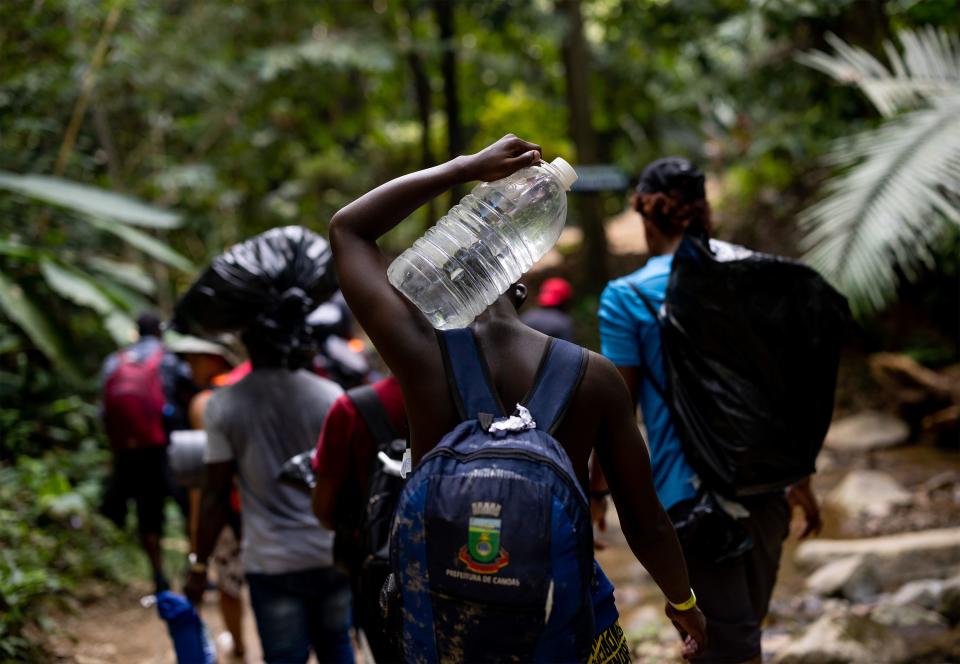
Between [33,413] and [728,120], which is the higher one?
[728,120]

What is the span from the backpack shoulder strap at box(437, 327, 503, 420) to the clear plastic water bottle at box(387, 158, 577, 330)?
0.04 meters

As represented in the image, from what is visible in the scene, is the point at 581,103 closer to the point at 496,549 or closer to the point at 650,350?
the point at 650,350

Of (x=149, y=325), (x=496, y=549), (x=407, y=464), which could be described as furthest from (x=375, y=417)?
(x=149, y=325)

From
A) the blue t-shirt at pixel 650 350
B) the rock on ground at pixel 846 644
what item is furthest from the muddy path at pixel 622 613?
the blue t-shirt at pixel 650 350

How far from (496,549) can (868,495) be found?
6.39 metres

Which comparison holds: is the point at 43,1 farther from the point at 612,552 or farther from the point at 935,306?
the point at 935,306

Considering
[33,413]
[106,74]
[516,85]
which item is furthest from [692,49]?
[33,413]

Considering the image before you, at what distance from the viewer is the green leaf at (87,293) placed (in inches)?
308

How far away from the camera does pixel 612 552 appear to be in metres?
7.27

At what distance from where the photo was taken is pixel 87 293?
7828mm

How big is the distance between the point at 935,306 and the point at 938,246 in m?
3.47

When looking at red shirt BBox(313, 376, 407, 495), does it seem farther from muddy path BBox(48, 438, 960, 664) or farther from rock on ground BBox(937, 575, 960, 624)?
rock on ground BBox(937, 575, 960, 624)

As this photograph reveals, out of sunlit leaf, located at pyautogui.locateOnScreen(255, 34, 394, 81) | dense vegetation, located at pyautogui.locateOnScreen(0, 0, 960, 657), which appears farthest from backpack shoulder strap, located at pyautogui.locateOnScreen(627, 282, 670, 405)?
sunlit leaf, located at pyautogui.locateOnScreen(255, 34, 394, 81)

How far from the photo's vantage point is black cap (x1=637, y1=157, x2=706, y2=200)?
326 centimetres
